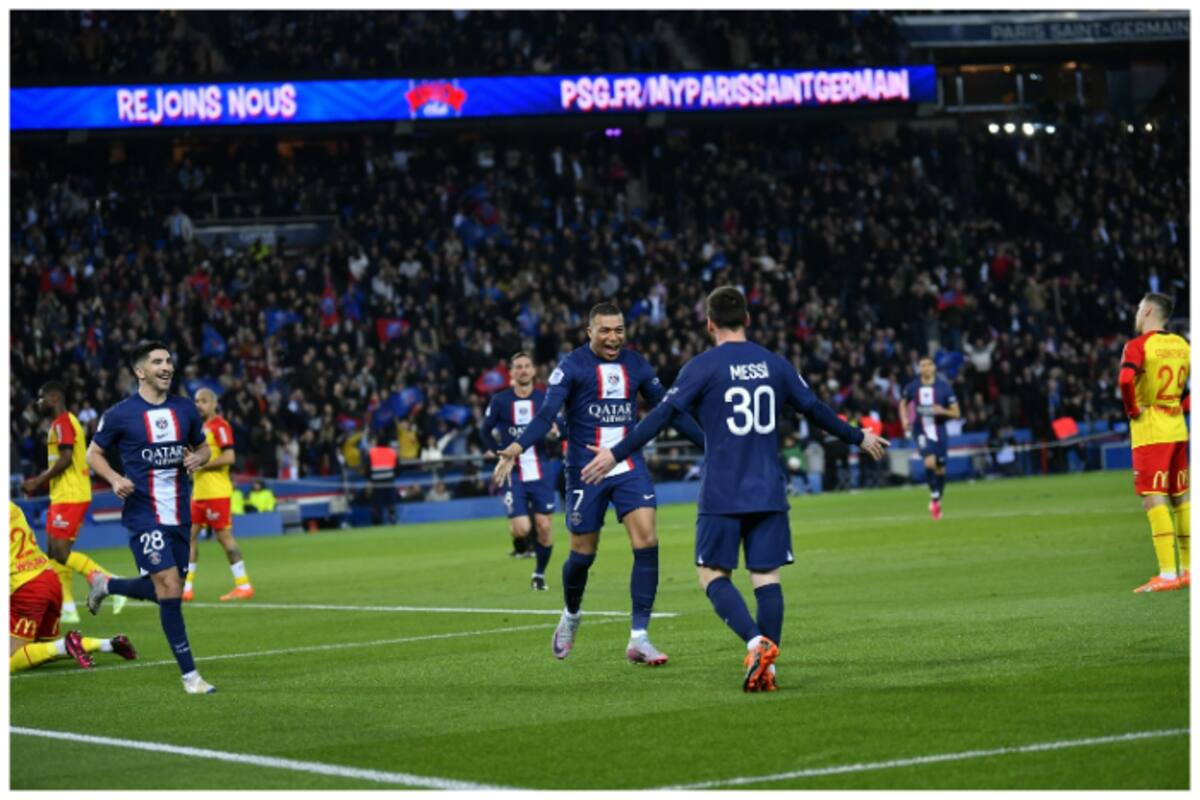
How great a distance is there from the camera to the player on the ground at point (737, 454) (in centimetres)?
1034

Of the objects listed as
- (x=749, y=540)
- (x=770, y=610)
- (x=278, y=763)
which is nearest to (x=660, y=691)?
(x=770, y=610)

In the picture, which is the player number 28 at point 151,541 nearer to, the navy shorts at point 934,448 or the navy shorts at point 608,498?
the navy shorts at point 608,498

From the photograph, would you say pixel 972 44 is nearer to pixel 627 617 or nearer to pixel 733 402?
pixel 627 617

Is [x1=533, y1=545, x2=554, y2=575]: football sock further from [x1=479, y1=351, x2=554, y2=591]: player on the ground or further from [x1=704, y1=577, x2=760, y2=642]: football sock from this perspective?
[x1=704, y1=577, x2=760, y2=642]: football sock

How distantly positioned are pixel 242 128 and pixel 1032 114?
22155 mm

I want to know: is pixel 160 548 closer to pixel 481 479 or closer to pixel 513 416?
pixel 513 416

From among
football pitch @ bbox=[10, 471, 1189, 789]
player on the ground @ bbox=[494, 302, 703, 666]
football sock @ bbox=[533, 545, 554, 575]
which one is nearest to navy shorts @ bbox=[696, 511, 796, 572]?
football pitch @ bbox=[10, 471, 1189, 789]

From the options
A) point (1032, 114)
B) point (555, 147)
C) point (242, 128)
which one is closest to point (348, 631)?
point (242, 128)

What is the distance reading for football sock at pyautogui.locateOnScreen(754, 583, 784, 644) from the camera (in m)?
10.3

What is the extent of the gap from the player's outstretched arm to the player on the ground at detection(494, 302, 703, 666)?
93.9 inches

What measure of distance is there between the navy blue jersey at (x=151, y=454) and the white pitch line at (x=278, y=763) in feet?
7.28

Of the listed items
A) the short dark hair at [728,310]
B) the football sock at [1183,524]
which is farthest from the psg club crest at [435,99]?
the short dark hair at [728,310]

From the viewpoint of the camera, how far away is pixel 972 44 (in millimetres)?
54062

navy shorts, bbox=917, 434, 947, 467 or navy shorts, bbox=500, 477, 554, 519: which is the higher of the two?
navy shorts, bbox=917, 434, 947, 467
